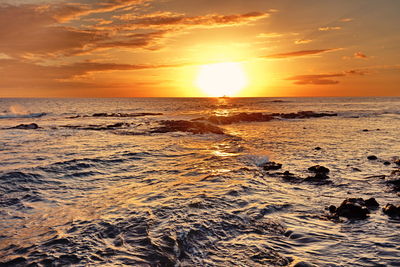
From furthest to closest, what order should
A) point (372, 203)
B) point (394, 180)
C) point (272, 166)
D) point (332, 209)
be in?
point (272, 166), point (394, 180), point (372, 203), point (332, 209)

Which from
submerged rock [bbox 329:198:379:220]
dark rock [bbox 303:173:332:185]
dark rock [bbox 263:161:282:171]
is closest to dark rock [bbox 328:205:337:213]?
submerged rock [bbox 329:198:379:220]

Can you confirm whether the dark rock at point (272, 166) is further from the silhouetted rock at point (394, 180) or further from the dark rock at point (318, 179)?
the silhouetted rock at point (394, 180)

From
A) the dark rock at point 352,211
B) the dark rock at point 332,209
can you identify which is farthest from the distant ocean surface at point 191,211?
the dark rock at point 332,209

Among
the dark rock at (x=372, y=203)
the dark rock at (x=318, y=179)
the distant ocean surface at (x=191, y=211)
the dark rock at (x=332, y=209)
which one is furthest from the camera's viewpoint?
the dark rock at (x=318, y=179)

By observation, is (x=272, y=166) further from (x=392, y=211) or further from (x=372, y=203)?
(x=392, y=211)

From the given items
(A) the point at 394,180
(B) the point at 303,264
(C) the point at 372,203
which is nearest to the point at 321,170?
(A) the point at 394,180

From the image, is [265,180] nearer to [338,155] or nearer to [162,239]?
[162,239]

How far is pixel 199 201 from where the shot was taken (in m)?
11.8

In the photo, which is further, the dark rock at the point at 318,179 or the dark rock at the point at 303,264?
the dark rock at the point at 318,179

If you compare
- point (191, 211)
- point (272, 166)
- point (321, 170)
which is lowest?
point (191, 211)

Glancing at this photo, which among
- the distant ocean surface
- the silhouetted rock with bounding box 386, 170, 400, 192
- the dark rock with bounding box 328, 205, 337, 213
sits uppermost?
the silhouetted rock with bounding box 386, 170, 400, 192

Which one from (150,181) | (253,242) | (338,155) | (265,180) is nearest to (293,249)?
(253,242)

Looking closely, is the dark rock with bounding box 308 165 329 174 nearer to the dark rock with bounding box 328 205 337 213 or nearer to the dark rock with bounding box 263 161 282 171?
the dark rock with bounding box 263 161 282 171

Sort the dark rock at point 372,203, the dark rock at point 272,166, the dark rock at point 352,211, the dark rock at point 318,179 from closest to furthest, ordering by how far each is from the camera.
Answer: the dark rock at point 352,211, the dark rock at point 372,203, the dark rock at point 318,179, the dark rock at point 272,166
